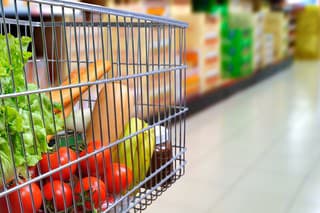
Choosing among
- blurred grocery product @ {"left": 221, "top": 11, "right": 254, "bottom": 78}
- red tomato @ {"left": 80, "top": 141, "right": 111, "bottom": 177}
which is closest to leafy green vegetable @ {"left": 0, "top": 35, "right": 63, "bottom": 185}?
red tomato @ {"left": 80, "top": 141, "right": 111, "bottom": 177}

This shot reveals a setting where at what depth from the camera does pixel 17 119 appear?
662mm

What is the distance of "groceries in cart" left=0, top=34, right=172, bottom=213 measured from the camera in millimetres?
687

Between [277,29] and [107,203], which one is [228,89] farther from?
[107,203]

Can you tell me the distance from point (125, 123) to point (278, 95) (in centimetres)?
389

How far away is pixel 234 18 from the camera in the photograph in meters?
4.71

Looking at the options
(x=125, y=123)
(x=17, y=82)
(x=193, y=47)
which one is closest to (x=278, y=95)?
(x=193, y=47)

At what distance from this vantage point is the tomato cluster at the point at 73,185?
2.41ft

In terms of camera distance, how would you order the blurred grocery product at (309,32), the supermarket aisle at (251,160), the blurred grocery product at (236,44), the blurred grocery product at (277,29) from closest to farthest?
the supermarket aisle at (251,160), the blurred grocery product at (236,44), the blurred grocery product at (277,29), the blurred grocery product at (309,32)

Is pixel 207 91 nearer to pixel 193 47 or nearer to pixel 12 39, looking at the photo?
pixel 193 47

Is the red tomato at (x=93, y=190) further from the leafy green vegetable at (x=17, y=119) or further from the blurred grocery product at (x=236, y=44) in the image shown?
the blurred grocery product at (x=236, y=44)

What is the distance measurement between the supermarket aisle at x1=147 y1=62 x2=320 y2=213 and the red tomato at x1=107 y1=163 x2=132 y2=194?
87cm

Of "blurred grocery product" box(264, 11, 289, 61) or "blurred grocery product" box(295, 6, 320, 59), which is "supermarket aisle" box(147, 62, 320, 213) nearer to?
"blurred grocery product" box(264, 11, 289, 61)

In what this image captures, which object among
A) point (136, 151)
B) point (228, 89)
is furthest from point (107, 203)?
point (228, 89)

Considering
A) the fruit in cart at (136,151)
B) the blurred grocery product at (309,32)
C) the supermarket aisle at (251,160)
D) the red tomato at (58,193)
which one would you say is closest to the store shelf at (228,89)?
the supermarket aisle at (251,160)
